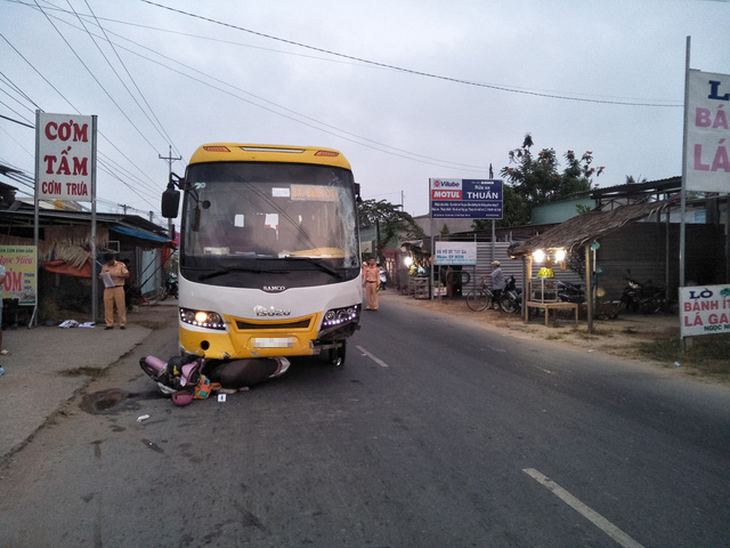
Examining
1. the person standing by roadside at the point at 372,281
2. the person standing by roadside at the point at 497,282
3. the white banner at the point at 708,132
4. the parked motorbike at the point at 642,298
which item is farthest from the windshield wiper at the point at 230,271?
the parked motorbike at the point at 642,298

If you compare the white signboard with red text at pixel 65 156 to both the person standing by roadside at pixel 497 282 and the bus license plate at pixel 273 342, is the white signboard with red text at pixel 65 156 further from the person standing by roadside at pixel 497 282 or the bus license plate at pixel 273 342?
the person standing by roadside at pixel 497 282

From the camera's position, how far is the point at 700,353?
350 inches

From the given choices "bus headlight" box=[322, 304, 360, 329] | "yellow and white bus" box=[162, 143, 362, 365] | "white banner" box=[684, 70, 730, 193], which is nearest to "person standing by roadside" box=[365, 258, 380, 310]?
"white banner" box=[684, 70, 730, 193]

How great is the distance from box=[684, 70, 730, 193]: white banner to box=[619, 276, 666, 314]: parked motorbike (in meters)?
7.46

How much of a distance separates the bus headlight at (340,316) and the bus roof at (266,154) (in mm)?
2042

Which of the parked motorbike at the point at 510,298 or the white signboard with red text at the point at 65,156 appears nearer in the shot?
the white signboard with red text at the point at 65,156

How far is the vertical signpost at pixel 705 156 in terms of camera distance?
8984mm

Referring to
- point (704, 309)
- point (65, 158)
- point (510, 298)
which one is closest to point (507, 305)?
point (510, 298)

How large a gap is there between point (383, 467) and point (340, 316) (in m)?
2.69

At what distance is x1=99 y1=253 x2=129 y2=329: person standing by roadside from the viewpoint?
448 inches

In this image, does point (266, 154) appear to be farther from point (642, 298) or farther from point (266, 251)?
point (642, 298)

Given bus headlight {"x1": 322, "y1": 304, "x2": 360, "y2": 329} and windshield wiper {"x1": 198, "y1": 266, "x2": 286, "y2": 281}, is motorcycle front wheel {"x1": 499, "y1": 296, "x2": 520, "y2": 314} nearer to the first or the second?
bus headlight {"x1": 322, "y1": 304, "x2": 360, "y2": 329}

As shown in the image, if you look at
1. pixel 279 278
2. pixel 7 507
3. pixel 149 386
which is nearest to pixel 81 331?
pixel 149 386

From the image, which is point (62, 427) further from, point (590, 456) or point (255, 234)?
point (590, 456)
